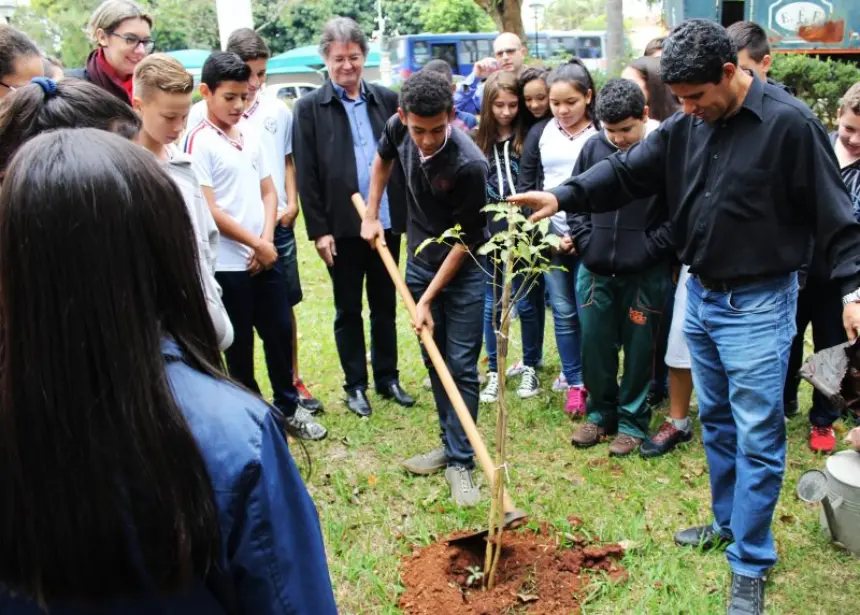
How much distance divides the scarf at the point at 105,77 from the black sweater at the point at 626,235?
2.40m

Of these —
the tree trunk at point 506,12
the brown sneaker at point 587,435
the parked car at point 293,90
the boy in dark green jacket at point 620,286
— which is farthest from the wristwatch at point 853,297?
the parked car at point 293,90

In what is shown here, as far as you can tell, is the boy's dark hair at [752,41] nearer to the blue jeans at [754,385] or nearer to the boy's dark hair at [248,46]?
the blue jeans at [754,385]

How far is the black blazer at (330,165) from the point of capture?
462 cm

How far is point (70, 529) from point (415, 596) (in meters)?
2.21

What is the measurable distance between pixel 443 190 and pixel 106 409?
2669 mm

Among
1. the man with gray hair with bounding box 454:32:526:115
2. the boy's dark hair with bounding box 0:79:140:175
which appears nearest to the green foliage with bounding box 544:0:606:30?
the man with gray hair with bounding box 454:32:526:115

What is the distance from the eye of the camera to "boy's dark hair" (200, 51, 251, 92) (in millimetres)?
3848

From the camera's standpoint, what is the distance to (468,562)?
3182 millimetres

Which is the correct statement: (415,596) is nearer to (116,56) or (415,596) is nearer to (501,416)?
(501,416)

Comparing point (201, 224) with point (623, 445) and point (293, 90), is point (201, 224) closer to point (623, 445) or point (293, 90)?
point (623, 445)

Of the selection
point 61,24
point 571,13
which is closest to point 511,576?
point 61,24

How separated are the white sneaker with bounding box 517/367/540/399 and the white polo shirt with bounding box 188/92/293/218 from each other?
74.0 inches

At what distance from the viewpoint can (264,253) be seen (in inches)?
158

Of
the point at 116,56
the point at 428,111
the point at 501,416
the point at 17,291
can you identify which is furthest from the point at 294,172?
the point at 17,291
